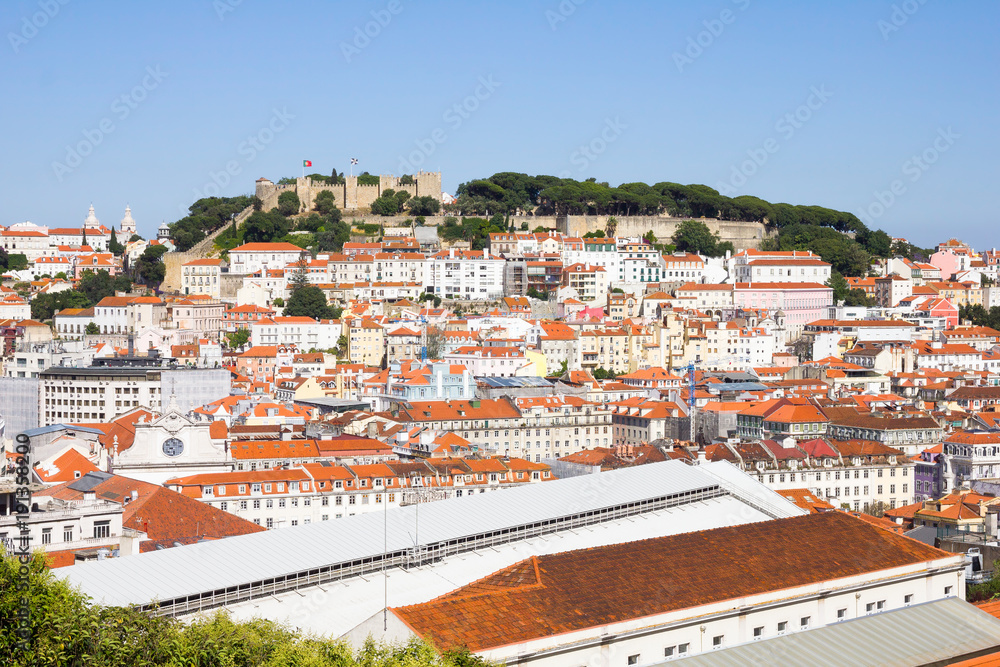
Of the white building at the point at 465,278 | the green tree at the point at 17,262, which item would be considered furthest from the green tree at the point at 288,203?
the green tree at the point at 17,262

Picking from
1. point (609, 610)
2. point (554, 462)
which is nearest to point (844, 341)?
point (554, 462)

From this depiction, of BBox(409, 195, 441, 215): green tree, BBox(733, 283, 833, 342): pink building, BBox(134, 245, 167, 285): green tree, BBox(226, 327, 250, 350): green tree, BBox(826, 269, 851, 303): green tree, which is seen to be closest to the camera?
BBox(226, 327, 250, 350): green tree

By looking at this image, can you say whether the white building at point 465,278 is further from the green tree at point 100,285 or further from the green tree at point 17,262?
the green tree at point 17,262

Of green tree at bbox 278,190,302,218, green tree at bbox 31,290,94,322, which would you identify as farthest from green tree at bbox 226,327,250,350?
green tree at bbox 278,190,302,218

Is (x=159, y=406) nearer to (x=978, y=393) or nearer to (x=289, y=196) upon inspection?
(x=978, y=393)

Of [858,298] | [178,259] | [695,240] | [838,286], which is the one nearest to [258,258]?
[178,259]

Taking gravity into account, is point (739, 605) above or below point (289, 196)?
below

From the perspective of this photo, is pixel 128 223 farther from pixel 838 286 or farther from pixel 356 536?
pixel 356 536

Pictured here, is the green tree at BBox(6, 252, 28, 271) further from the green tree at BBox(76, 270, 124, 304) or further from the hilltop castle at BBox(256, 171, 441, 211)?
the hilltop castle at BBox(256, 171, 441, 211)
